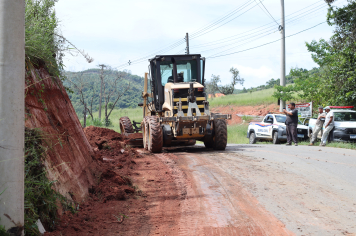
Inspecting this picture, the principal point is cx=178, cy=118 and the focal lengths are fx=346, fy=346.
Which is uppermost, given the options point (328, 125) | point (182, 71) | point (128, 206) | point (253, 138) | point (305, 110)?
point (182, 71)

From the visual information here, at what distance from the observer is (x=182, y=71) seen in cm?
1395

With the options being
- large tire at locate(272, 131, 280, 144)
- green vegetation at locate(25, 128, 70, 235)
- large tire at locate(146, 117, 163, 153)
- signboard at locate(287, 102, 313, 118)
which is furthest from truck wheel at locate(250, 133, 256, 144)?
green vegetation at locate(25, 128, 70, 235)

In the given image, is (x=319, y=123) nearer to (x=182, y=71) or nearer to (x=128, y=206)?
(x=182, y=71)

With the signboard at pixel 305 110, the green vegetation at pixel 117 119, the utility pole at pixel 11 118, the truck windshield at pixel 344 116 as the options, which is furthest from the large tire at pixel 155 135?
the green vegetation at pixel 117 119

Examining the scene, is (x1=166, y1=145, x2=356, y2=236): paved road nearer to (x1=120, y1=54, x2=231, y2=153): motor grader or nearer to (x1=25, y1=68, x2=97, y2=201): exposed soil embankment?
(x1=25, y1=68, x2=97, y2=201): exposed soil embankment

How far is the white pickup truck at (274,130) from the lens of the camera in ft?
61.5

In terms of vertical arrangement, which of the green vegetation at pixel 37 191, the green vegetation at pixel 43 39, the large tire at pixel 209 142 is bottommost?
the large tire at pixel 209 142

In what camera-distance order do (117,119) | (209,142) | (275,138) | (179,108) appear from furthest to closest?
1. (117,119)
2. (275,138)
3. (209,142)
4. (179,108)

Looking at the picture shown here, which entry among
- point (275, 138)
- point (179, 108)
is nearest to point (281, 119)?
point (275, 138)

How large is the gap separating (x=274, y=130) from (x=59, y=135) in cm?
1511

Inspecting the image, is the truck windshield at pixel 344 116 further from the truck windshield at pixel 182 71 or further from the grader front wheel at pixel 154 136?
the grader front wheel at pixel 154 136

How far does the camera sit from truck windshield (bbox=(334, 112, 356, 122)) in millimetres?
17000

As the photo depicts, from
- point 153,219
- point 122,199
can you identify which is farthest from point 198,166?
point 153,219

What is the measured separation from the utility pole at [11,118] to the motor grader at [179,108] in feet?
28.2
